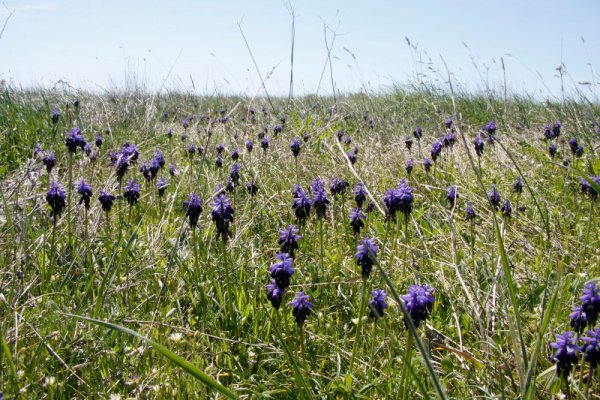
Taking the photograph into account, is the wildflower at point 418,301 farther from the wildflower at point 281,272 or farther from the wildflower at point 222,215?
the wildflower at point 222,215

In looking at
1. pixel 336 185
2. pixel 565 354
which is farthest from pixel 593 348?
pixel 336 185

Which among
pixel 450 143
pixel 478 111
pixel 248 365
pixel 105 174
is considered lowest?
pixel 248 365

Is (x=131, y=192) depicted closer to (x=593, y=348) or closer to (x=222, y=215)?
(x=222, y=215)

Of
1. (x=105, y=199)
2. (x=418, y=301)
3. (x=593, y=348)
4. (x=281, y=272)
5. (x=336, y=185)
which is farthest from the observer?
(x=336, y=185)

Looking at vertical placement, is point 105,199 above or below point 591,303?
above

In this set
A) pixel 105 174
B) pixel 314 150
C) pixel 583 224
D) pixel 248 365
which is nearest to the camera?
pixel 248 365

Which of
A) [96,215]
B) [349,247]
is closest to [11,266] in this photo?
[96,215]

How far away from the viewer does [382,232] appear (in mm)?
3664

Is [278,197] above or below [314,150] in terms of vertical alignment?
below

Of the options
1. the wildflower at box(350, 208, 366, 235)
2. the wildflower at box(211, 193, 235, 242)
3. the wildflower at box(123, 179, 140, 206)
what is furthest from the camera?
the wildflower at box(123, 179, 140, 206)

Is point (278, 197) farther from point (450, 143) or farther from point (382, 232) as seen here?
point (450, 143)

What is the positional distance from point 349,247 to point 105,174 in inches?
115

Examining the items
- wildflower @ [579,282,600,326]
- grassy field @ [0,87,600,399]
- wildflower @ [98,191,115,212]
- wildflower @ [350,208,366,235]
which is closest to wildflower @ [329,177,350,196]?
grassy field @ [0,87,600,399]

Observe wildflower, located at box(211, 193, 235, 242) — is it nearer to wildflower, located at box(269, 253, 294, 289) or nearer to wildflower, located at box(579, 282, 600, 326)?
wildflower, located at box(269, 253, 294, 289)
